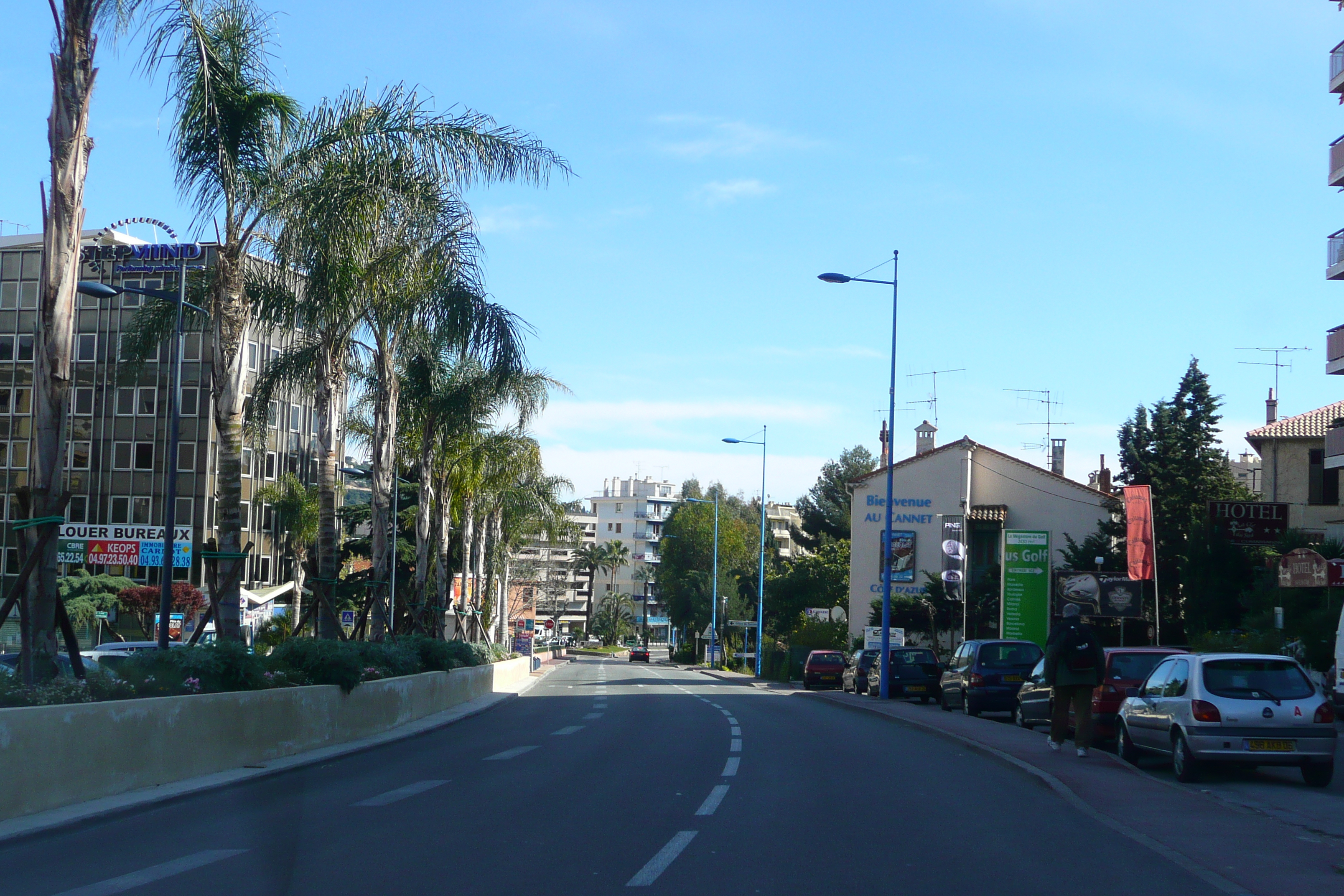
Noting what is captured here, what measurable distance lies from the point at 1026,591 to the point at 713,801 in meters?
27.5

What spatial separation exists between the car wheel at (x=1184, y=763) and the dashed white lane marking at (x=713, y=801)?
485 cm

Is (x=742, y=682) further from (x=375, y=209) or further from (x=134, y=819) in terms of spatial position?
(x=134, y=819)

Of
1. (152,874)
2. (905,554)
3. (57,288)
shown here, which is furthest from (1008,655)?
(905,554)

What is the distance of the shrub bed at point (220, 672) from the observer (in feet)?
36.4

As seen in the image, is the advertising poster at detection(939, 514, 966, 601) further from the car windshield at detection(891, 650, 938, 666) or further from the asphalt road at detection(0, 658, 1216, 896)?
the asphalt road at detection(0, 658, 1216, 896)

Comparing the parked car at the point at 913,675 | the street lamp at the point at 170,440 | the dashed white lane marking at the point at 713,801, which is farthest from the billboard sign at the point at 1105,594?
the dashed white lane marking at the point at 713,801

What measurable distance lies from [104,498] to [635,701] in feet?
138

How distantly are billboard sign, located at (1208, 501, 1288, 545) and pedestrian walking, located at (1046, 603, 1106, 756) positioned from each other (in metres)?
22.9

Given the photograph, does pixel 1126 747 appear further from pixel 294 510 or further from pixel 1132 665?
pixel 294 510

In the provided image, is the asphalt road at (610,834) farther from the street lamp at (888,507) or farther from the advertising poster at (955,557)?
the advertising poster at (955,557)

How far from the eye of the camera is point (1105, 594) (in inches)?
1420

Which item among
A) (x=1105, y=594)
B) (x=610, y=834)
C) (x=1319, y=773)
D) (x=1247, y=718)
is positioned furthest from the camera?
(x=1105, y=594)

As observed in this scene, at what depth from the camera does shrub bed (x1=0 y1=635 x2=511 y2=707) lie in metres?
11.1

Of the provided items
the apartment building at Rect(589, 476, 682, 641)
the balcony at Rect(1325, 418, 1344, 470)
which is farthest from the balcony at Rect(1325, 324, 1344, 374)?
the apartment building at Rect(589, 476, 682, 641)
